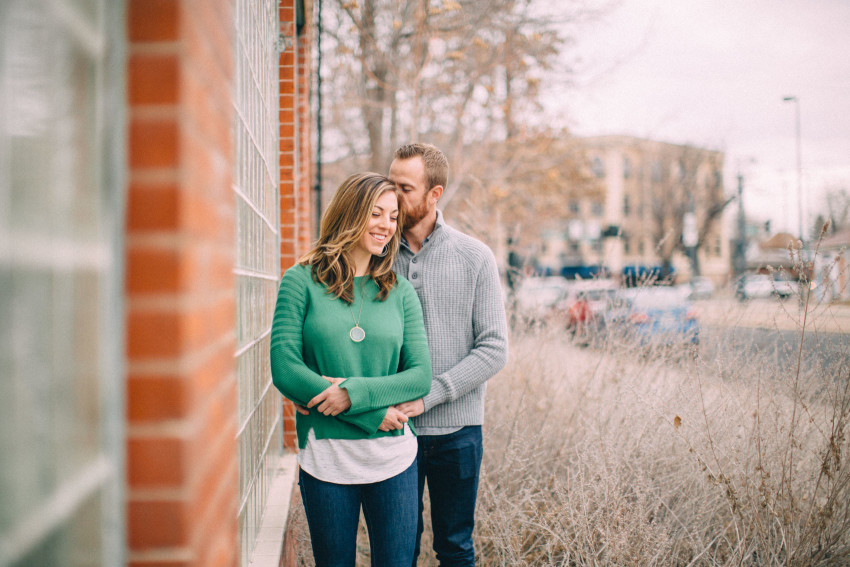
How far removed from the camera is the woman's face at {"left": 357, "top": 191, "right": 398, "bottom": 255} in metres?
2.10

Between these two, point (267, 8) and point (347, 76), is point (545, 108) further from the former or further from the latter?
point (267, 8)

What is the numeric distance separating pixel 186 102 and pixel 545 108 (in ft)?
29.7

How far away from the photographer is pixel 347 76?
881 centimetres

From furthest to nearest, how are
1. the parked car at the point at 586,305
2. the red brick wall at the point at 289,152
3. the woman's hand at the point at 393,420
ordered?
the parked car at the point at 586,305 < the red brick wall at the point at 289,152 < the woman's hand at the point at 393,420

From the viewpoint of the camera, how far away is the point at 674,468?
11.9 ft

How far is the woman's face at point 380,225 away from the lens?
2096 mm

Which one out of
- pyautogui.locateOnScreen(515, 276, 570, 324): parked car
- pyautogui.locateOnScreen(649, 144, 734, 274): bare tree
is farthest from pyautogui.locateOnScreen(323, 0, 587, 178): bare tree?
pyautogui.locateOnScreen(649, 144, 734, 274): bare tree

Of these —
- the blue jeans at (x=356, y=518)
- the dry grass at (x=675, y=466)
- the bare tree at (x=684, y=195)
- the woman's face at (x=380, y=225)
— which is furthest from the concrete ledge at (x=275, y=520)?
the bare tree at (x=684, y=195)

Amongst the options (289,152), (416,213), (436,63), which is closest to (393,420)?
(416,213)

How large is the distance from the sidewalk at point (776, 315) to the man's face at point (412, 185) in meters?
2.12

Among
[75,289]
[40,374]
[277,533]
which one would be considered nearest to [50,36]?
[75,289]

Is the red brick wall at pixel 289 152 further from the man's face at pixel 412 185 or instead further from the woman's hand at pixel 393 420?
the woman's hand at pixel 393 420

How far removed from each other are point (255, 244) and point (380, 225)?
935 millimetres

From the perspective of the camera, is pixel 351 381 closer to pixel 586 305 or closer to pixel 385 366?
pixel 385 366
